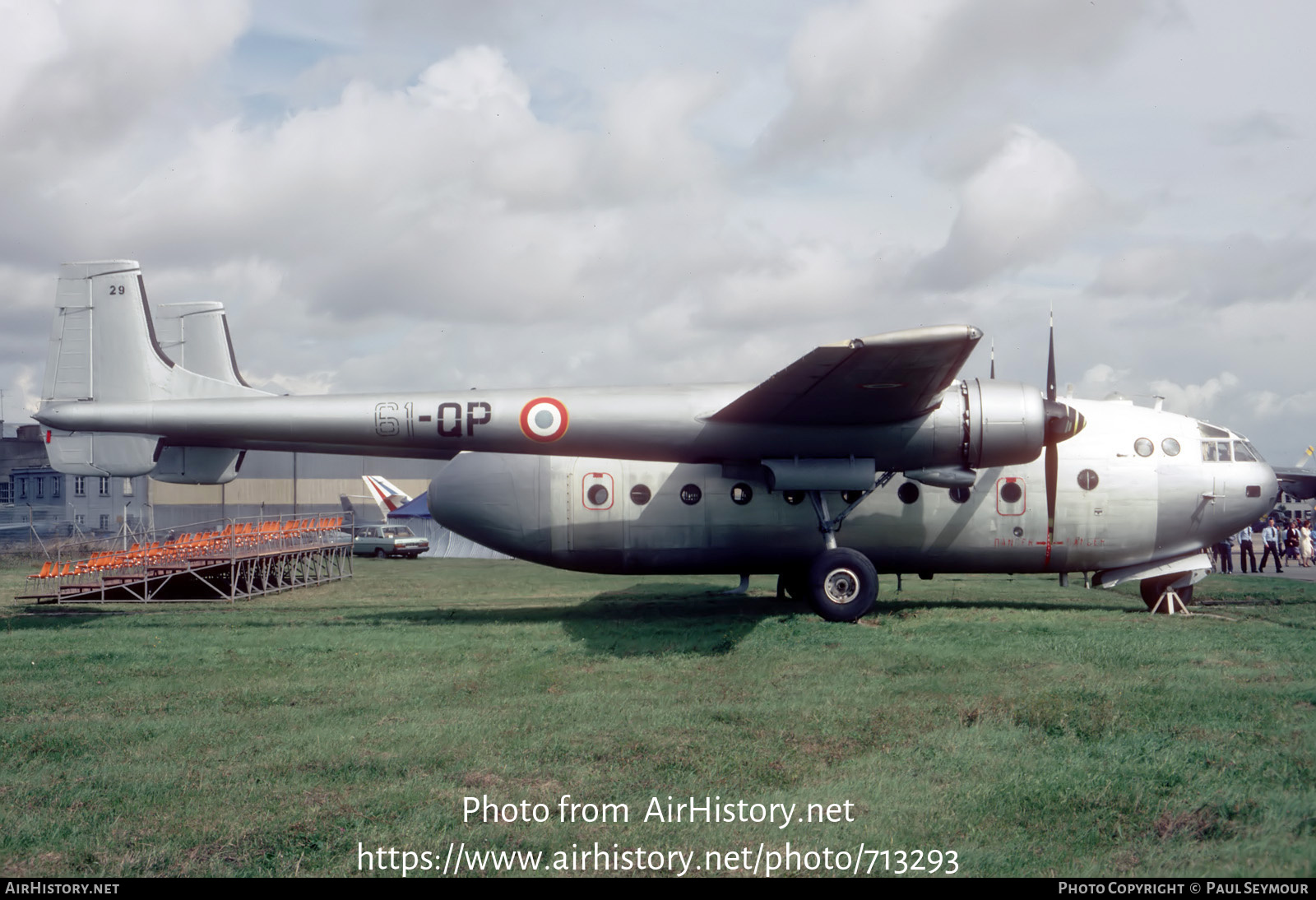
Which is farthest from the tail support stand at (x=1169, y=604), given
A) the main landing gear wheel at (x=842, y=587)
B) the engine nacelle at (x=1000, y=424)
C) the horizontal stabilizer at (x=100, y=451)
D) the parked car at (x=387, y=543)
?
the parked car at (x=387, y=543)

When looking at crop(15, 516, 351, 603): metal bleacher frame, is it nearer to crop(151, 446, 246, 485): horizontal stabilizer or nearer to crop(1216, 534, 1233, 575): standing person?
crop(151, 446, 246, 485): horizontal stabilizer

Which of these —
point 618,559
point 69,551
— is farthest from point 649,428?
point 69,551

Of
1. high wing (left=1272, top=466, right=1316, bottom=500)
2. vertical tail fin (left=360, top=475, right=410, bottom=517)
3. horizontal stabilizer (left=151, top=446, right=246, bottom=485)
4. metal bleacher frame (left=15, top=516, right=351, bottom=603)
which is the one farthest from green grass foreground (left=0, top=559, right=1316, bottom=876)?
vertical tail fin (left=360, top=475, right=410, bottom=517)

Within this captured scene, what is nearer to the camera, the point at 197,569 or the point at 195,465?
the point at 195,465

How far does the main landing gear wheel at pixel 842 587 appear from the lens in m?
16.0

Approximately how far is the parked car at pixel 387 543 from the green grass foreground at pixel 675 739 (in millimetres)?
28191

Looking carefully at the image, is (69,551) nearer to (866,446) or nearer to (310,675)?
(310,675)

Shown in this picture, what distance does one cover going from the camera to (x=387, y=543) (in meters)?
44.9

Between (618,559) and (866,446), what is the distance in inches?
214

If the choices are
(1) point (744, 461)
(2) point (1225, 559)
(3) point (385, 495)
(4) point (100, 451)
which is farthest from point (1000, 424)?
(3) point (385, 495)

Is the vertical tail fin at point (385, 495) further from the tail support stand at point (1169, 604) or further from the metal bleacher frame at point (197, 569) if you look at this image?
the tail support stand at point (1169, 604)

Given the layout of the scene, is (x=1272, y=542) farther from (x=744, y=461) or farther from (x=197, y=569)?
(x=197, y=569)

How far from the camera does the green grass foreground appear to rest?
6.12m

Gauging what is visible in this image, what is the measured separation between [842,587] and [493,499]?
278 inches
